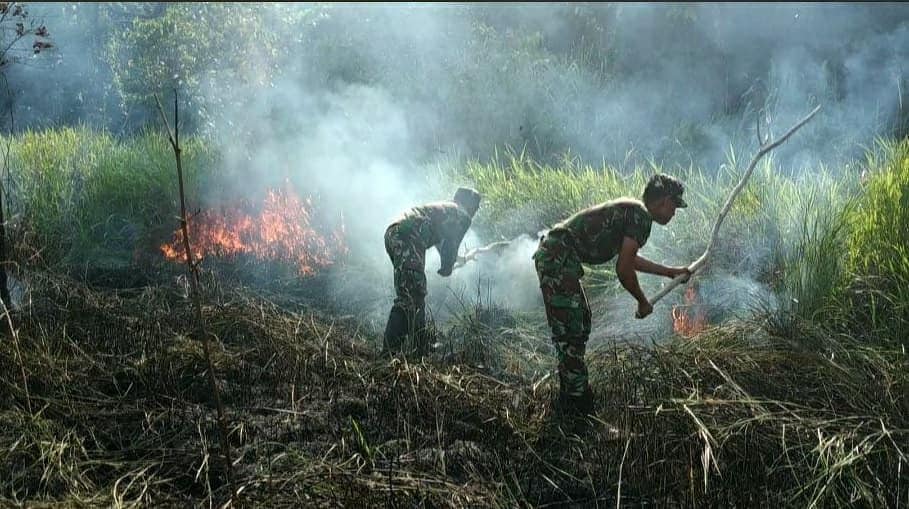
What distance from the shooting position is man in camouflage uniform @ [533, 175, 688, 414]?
5621mm

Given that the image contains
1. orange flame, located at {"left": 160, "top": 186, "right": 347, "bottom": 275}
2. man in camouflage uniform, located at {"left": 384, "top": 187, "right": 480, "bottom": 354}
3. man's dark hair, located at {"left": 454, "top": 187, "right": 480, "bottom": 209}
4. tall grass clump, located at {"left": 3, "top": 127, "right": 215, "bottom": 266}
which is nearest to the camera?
man in camouflage uniform, located at {"left": 384, "top": 187, "right": 480, "bottom": 354}

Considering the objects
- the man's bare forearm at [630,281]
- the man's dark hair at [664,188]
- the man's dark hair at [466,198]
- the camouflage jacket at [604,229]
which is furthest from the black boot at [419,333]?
the man's dark hair at [664,188]

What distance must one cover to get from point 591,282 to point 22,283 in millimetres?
4978

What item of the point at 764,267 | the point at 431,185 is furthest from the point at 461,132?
the point at 764,267

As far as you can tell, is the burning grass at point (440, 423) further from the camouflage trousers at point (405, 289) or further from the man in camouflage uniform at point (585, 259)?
the camouflage trousers at point (405, 289)

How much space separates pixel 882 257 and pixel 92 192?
8997mm

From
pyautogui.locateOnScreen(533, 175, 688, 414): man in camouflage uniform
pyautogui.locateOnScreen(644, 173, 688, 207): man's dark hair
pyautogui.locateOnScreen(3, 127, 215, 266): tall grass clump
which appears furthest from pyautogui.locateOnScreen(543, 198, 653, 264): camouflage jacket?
pyautogui.locateOnScreen(3, 127, 215, 266): tall grass clump

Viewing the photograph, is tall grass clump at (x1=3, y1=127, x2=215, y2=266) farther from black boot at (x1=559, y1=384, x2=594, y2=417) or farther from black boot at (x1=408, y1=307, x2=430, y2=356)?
black boot at (x1=559, y1=384, x2=594, y2=417)

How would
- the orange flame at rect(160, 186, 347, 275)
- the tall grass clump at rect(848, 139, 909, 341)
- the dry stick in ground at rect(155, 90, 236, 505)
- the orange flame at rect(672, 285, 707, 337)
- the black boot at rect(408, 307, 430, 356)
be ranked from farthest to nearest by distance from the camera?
the orange flame at rect(160, 186, 347, 275) → the orange flame at rect(672, 285, 707, 337) → the black boot at rect(408, 307, 430, 356) → the tall grass clump at rect(848, 139, 909, 341) → the dry stick in ground at rect(155, 90, 236, 505)

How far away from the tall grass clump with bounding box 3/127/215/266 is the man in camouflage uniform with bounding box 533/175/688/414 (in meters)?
5.50

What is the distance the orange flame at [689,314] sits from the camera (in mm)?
7172

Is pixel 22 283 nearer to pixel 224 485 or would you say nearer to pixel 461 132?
pixel 224 485

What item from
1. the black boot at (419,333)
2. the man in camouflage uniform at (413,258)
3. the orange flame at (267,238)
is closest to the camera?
the black boot at (419,333)

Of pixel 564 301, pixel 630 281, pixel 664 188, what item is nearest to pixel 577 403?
pixel 564 301
